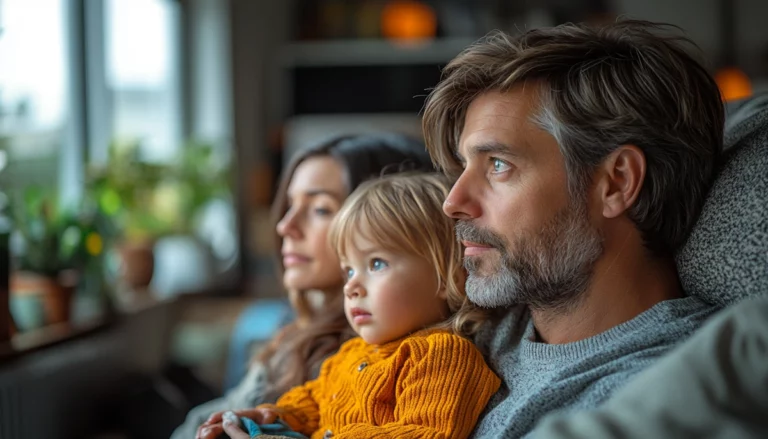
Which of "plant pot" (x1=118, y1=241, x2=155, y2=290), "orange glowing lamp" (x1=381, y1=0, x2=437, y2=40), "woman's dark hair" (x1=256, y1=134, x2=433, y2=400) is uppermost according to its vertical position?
"orange glowing lamp" (x1=381, y1=0, x2=437, y2=40)

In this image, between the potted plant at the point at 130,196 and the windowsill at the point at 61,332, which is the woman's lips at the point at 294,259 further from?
the potted plant at the point at 130,196

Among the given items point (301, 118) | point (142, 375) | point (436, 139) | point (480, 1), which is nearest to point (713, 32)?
point (480, 1)

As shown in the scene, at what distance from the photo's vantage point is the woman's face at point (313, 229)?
5.77 feet

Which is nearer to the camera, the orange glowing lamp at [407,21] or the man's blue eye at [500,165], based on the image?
the man's blue eye at [500,165]

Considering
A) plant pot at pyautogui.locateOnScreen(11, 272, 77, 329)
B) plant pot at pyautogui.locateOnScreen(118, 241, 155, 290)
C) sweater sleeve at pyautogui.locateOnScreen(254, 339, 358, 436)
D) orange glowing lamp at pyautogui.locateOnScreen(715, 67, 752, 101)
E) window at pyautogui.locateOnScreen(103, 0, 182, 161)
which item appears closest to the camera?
sweater sleeve at pyautogui.locateOnScreen(254, 339, 358, 436)

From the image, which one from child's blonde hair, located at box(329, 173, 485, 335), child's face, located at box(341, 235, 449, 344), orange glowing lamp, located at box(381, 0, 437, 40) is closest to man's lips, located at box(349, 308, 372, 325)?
child's face, located at box(341, 235, 449, 344)

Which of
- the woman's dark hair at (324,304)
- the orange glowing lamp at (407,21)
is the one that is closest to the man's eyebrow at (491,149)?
the woman's dark hair at (324,304)

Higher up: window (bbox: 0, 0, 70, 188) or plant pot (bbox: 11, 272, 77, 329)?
window (bbox: 0, 0, 70, 188)

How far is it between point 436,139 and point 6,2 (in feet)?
6.76

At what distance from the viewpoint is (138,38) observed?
14.5ft

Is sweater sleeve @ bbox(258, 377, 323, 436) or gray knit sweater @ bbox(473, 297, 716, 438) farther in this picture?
sweater sleeve @ bbox(258, 377, 323, 436)

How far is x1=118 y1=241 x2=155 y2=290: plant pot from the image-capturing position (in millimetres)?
3332

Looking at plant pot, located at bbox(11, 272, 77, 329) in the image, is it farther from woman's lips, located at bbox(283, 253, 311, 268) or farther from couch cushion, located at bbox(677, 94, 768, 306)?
couch cushion, located at bbox(677, 94, 768, 306)

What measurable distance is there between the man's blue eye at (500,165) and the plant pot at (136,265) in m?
2.40
